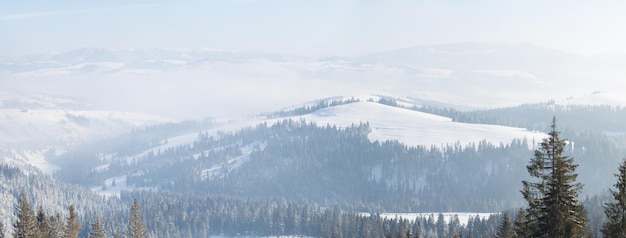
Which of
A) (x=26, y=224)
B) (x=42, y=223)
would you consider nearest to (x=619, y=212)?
(x=26, y=224)

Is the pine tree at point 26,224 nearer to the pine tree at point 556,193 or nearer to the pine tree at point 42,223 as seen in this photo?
the pine tree at point 42,223

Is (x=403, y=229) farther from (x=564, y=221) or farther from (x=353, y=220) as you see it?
(x=564, y=221)

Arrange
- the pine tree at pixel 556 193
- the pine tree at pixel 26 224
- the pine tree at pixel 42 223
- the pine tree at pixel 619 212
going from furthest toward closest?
1. the pine tree at pixel 42 223
2. the pine tree at pixel 26 224
3. the pine tree at pixel 619 212
4. the pine tree at pixel 556 193

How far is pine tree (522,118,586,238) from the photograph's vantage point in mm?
36656

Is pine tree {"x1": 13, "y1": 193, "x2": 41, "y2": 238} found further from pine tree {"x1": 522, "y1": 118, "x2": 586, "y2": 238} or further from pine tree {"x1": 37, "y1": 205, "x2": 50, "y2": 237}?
pine tree {"x1": 522, "y1": 118, "x2": 586, "y2": 238}

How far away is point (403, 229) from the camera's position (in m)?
165

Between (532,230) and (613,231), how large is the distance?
4521 mm

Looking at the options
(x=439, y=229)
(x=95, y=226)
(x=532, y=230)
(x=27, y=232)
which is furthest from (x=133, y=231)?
(x=439, y=229)

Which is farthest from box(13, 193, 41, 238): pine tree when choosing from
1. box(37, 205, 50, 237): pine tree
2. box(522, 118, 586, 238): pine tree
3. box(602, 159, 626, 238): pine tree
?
box(602, 159, 626, 238): pine tree

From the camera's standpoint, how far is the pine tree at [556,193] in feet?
120

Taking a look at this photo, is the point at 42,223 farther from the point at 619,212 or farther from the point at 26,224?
the point at 619,212

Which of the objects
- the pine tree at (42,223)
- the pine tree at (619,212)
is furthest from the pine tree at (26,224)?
the pine tree at (619,212)

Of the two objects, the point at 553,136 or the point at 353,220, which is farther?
the point at 353,220

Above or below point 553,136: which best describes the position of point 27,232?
below
